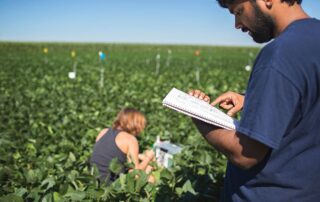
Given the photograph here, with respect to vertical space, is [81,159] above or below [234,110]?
below

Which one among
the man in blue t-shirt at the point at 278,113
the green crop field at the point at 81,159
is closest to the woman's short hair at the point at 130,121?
the green crop field at the point at 81,159

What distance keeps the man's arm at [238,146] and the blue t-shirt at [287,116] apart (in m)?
0.05

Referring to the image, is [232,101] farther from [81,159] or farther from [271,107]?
[81,159]

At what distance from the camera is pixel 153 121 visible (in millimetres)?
7965

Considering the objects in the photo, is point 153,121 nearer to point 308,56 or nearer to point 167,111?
point 167,111

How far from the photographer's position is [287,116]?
157 centimetres

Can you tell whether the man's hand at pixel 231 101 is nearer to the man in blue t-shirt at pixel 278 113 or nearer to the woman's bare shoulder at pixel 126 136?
the man in blue t-shirt at pixel 278 113

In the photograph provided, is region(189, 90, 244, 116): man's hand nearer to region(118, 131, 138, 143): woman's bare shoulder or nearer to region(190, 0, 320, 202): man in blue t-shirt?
region(190, 0, 320, 202): man in blue t-shirt

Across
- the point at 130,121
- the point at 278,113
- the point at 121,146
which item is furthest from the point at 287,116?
the point at 130,121


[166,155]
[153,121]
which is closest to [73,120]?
[153,121]

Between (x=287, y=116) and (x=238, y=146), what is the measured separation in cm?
21

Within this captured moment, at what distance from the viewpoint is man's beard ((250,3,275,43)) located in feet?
5.57

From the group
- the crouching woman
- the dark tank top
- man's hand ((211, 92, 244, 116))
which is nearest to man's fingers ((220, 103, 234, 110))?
man's hand ((211, 92, 244, 116))

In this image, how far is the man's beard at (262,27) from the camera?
1.70 metres
